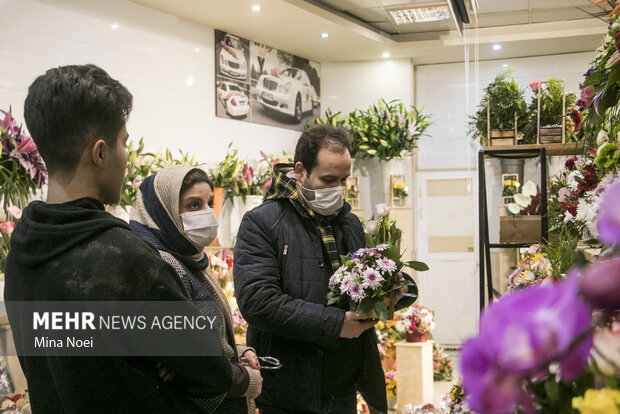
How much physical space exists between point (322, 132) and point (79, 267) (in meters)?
1.24

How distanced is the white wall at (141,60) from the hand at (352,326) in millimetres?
3315

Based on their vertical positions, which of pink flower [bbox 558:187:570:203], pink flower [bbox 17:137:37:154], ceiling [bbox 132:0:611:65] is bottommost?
pink flower [bbox 558:187:570:203]

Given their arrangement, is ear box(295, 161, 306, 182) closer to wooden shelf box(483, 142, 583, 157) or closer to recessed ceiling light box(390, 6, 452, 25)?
wooden shelf box(483, 142, 583, 157)

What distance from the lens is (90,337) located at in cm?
112

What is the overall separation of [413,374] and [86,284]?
4.47m

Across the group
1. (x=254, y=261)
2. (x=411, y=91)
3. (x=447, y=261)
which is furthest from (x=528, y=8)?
(x=254, y=261)

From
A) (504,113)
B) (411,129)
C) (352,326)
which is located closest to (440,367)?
(411,129)

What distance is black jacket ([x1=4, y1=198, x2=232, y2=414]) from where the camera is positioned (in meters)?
1.09

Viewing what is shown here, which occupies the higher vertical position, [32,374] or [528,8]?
[528,8]

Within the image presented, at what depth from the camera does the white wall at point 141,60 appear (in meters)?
4.37

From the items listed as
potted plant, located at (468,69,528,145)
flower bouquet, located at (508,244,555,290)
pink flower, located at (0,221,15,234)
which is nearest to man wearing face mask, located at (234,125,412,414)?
flower bouquet, located at (508,244,555,290)

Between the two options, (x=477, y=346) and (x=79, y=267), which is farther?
(x=79, y=267)

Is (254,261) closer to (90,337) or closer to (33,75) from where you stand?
(90,337)

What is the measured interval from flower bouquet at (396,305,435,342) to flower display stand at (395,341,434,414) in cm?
7
